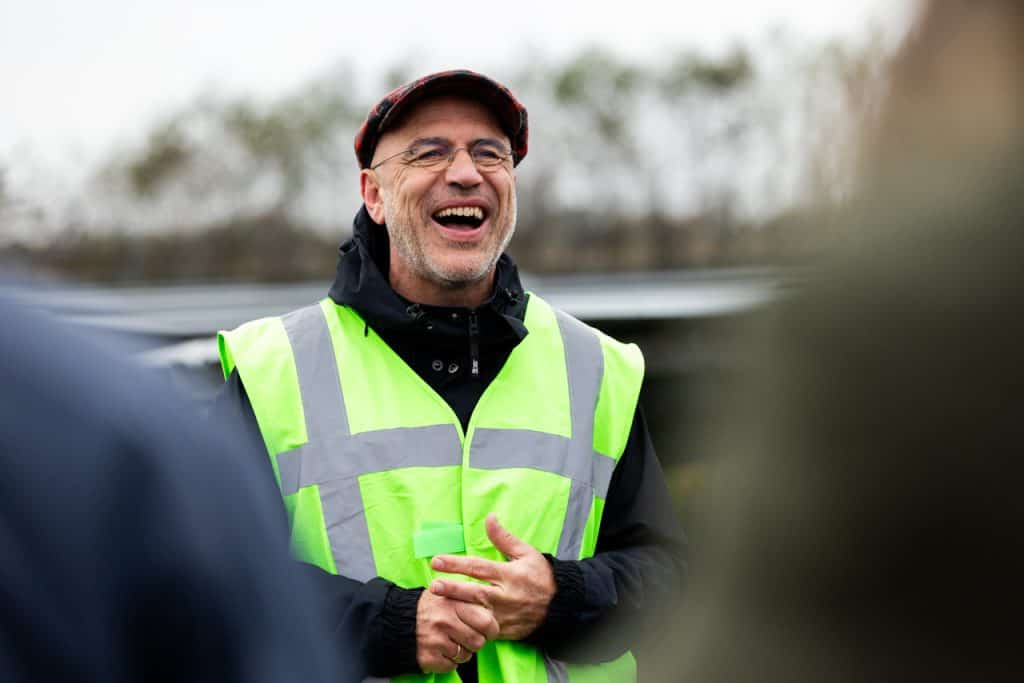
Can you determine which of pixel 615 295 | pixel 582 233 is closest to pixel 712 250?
pixel 582 233

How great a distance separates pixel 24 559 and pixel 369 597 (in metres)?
1.64

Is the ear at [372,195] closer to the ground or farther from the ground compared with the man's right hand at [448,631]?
farther from the ground

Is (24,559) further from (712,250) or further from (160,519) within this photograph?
(712,250)

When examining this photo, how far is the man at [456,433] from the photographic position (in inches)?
98.7

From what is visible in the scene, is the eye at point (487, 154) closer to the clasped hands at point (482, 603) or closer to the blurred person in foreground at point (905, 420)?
the clasped hands at point (482, 603)

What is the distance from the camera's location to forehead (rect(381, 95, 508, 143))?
2.91 metres

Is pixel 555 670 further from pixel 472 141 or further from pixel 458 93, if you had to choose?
pixel 458 93

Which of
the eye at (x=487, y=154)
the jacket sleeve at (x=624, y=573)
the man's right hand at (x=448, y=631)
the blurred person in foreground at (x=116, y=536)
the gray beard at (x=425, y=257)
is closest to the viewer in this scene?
the blurred person in foreground at (x=116, y=536)

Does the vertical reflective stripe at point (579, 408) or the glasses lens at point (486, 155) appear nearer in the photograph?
the vertical reflective stripe at point (579, 408)

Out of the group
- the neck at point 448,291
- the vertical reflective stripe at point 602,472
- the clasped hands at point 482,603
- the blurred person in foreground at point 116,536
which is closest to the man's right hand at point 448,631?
the clasped hands at point 482,603

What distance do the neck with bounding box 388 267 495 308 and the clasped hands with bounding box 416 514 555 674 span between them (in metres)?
0.58

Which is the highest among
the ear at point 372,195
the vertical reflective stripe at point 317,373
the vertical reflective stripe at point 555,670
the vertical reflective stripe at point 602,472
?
the ear at point 372,195

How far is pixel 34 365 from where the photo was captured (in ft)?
2.94

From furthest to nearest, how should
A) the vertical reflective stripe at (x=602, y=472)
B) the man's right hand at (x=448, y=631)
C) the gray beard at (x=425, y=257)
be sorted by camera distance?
1. the gray beard at (x=425, y=257)
2. the vertical reflective stripe at (x=602, y=472)
3. the man's right hand at (x=448, y=631)
